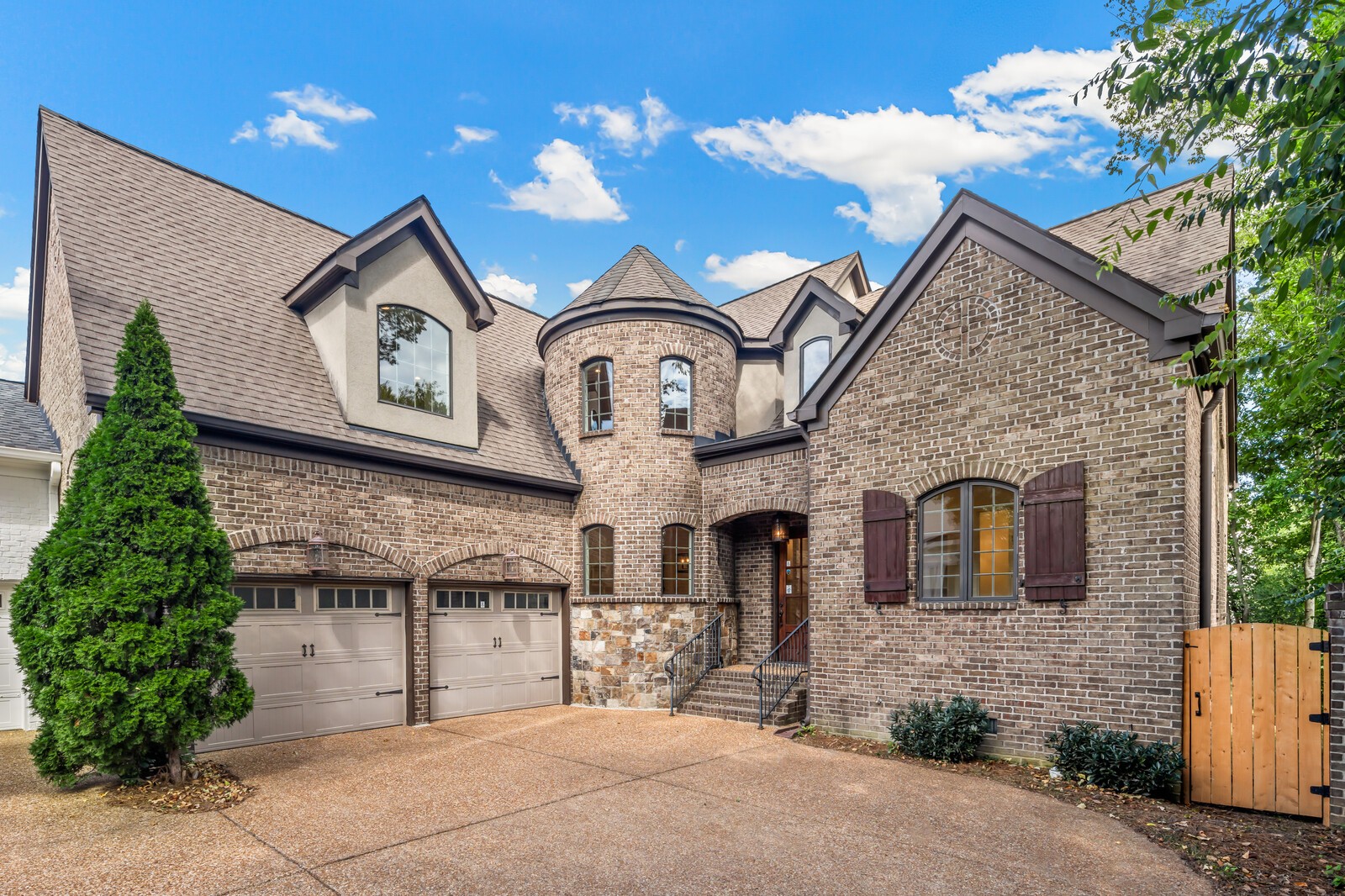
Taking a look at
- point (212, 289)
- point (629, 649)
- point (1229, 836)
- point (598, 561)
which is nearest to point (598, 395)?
point (598, 561)

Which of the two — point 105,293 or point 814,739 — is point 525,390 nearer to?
point 105,293

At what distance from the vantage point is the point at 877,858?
215 inches

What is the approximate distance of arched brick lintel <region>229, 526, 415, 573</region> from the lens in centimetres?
900

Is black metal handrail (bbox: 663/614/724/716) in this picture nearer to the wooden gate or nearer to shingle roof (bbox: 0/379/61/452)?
the wooden gate

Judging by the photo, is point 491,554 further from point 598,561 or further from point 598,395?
point 598,395

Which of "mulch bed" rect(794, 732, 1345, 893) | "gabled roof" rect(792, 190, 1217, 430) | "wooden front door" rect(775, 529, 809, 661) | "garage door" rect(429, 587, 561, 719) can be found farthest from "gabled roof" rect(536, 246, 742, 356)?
"mulch bed" rect(794, 732, 1345, 893)

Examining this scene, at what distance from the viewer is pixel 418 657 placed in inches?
421

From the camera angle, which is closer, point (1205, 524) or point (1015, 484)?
point (1015, 484)

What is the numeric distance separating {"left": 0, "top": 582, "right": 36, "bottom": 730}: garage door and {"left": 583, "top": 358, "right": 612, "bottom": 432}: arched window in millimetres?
8796

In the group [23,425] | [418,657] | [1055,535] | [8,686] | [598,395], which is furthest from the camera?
[598,395]

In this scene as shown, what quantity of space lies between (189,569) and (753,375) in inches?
399

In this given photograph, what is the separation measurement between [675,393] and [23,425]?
10.00 meters

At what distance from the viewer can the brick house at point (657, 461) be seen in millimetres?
8070

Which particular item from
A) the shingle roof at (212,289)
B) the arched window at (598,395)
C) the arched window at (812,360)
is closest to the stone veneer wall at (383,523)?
the shingle roof at (212,289)
